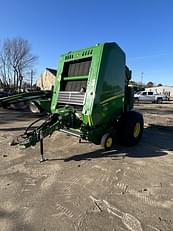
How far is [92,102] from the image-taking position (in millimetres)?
4824

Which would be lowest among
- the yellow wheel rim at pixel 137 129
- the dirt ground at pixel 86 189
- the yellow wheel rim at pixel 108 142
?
the dirt ground at pixel 86 189

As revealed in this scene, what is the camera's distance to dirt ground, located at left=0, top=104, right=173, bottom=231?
2.67 m

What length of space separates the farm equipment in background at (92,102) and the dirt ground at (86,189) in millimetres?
470

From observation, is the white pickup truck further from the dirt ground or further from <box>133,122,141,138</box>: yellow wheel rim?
the dirt ground

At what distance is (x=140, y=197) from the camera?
3.27 m

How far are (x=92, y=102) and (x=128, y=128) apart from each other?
4.52 ft

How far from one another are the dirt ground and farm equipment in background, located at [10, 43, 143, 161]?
0.47 metres

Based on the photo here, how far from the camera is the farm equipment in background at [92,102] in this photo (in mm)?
4883

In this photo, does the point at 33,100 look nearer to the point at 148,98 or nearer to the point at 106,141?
the point at 106,141

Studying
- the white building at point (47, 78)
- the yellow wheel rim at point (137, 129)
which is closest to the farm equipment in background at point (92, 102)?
the yellow wheel rim at point (137, 129)

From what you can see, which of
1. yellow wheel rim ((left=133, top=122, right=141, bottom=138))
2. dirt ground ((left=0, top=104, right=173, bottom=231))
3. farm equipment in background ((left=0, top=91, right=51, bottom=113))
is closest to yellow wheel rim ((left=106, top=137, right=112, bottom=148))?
dirt ground ((left=0, top=104, right=173, bottom=231))

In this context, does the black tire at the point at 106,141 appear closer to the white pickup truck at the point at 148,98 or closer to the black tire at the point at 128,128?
the black tire at the point at 128,128

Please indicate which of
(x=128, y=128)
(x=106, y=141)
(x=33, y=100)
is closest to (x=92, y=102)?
(x=106, y=141)

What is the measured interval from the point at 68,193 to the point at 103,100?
246cm
